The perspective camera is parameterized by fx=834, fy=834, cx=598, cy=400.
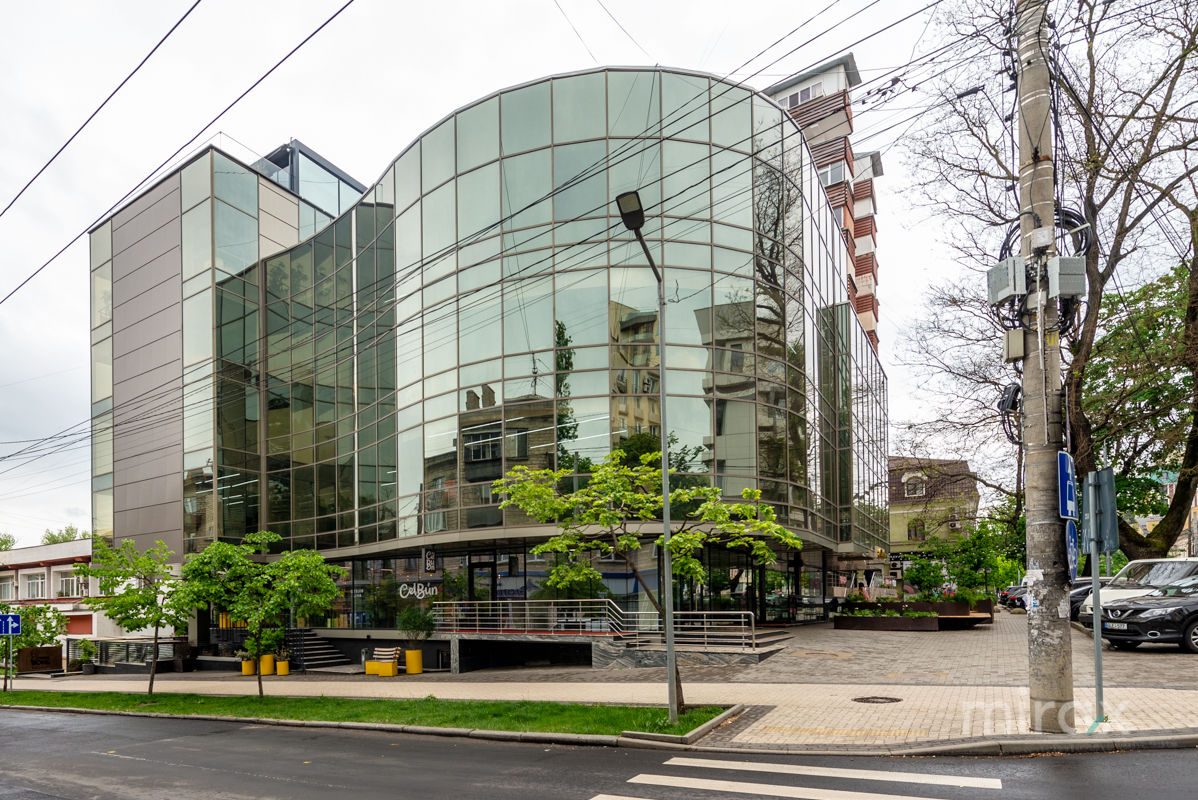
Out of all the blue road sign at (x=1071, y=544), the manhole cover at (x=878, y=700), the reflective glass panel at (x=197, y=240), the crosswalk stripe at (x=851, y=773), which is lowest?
the manhole cover at (x=878, y=700)

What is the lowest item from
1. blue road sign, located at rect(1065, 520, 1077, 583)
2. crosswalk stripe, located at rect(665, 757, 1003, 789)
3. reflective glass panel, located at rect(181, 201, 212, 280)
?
crosswalk stripe, located at rect(665, 757, 1003, 789)

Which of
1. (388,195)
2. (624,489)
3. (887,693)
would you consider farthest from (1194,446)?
(388,195)

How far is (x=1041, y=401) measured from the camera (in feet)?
33.7

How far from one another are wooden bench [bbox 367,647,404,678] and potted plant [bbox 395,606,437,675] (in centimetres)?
38

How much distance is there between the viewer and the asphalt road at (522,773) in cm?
828

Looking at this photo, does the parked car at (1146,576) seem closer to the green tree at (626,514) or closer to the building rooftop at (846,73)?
the green tree at (626,514)

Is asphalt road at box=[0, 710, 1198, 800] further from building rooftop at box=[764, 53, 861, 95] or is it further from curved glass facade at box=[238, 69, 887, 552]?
building rooftop at box=[764, 53, 861, 95]

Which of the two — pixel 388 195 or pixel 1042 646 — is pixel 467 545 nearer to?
pixel 388 195

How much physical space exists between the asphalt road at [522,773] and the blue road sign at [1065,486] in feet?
8.94

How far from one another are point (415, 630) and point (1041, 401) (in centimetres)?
2058

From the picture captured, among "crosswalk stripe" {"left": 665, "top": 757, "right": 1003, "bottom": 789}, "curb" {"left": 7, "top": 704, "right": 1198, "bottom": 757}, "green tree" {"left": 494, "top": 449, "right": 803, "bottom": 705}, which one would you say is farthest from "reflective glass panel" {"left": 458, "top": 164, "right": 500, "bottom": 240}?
"crosswalk stripe" {"left": 665, "top": 757, "right": 1003, "bottom": 789}

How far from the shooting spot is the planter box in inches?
1102

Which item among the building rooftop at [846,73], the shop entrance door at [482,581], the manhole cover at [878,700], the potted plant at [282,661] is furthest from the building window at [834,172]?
the manhole cover at [878,700]

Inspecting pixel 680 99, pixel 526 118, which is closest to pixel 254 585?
pixel 526 118
